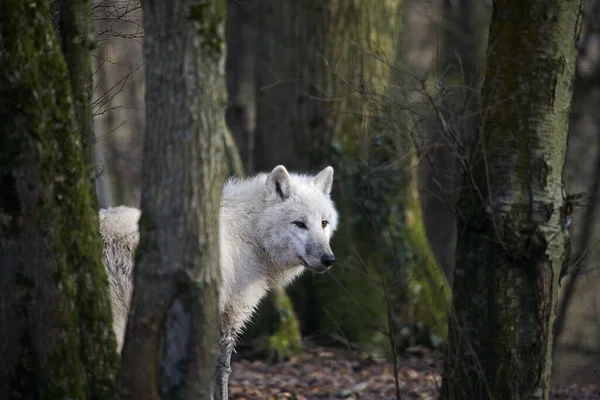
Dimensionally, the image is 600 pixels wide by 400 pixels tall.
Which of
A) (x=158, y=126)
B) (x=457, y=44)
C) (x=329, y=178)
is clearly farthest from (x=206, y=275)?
(x=457, y=44)

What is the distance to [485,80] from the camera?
217 inches

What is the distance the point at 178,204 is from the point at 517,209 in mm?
2678

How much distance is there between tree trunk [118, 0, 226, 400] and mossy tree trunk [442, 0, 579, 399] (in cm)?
220

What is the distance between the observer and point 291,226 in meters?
6.75

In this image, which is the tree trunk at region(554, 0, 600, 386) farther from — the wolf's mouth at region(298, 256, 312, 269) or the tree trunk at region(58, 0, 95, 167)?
the tree trunk at region(58, 0, 95, 167)

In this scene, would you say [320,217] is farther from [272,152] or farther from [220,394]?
[272,152]

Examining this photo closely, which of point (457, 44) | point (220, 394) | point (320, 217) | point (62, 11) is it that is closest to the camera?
point (62, 11)

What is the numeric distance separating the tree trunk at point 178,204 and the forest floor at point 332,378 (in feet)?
11.6

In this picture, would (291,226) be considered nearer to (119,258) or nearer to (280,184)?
(280,184)

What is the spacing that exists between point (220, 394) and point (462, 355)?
2060 millimetres

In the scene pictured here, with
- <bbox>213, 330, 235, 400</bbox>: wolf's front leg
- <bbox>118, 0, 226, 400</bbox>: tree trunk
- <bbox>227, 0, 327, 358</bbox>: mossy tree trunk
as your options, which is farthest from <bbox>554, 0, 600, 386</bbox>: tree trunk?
<bbox>118, 0, 226, 400</bbox>: tree trunk

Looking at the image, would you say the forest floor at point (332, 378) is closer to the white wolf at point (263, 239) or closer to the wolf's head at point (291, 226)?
the white wolf at point (263, 239)

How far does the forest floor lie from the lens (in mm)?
7559

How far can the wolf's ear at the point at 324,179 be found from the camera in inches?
285
